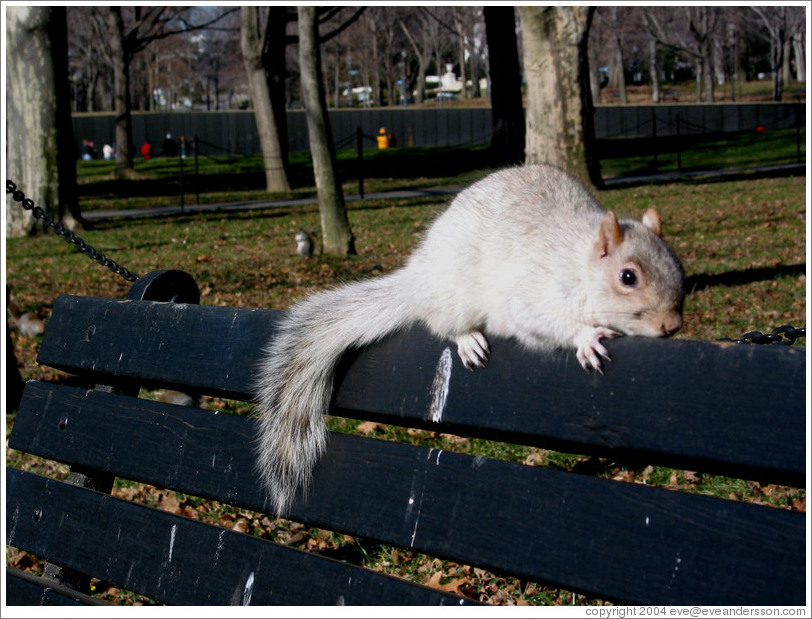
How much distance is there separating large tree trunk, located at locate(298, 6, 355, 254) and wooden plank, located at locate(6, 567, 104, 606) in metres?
8.26

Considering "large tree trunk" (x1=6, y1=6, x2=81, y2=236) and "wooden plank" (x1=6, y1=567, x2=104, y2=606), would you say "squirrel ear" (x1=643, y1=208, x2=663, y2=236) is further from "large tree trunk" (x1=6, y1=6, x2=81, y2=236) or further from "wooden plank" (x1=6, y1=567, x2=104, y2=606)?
"large tree trunk" (x1=6, y1=6, x2=81, y2=236)

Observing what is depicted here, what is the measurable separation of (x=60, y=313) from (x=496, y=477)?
5.17ft

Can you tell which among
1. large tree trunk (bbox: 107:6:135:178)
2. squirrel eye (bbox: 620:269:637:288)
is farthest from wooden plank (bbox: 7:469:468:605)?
large tree trunk (bbox: 107:6:135:178)

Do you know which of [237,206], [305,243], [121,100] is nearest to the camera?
[305,243]

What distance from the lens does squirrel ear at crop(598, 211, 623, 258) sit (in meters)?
2.24

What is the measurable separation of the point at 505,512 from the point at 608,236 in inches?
32.2

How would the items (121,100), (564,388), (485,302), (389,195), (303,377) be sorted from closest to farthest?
(564,388) < (303,377) < (485,302) < (389,195) < (121,100)

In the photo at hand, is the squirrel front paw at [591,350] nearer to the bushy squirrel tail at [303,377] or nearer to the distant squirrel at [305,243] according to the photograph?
the bushy squirrel tail at [303,377]

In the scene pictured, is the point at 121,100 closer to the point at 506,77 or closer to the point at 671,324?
the point at 506,77

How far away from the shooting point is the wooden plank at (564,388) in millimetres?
1569

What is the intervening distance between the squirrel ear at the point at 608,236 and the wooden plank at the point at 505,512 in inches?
28.0

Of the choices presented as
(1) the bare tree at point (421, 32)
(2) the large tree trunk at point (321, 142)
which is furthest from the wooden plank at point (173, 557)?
(1) the bare tree at point (421, 32)

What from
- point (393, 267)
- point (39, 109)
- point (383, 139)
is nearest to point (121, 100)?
point (39, 109)

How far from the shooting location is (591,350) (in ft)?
6.01
